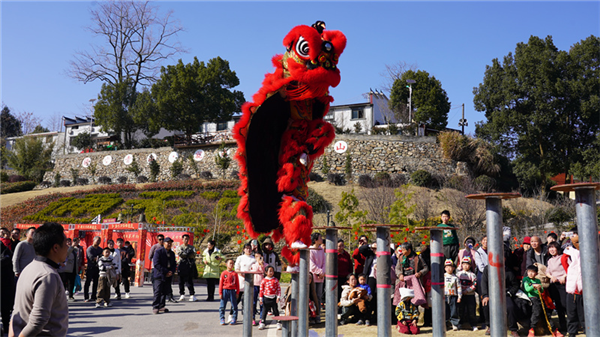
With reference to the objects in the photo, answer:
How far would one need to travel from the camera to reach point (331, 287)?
5.21 m

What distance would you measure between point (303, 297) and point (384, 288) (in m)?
1.23

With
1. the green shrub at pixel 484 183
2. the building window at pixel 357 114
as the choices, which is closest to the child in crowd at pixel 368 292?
the green shrub at pixel 484 183

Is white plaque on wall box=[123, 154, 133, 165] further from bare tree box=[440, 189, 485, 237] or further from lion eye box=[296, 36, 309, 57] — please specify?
lion eye box=[296, 36, 309, 57]

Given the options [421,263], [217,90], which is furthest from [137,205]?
[421,263]

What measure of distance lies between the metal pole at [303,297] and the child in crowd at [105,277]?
21.4ft

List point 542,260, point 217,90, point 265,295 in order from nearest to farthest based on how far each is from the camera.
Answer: point 542,260 → point 265,295 → point 217,90

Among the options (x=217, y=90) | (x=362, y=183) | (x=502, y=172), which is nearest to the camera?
(x=362, y=183)

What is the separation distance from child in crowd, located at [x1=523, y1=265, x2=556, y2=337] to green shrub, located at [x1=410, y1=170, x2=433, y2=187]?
21.5 m

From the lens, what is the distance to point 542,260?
749cm

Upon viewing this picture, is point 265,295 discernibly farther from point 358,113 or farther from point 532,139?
point 358,113

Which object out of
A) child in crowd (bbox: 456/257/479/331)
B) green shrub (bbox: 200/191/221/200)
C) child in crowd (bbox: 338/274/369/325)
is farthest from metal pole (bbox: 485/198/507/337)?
green shrub (bbox: 200/191/221/200)

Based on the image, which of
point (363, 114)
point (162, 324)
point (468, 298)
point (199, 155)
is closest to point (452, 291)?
point (468, 298)

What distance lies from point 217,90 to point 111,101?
9473mm

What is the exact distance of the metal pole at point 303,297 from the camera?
5.19 m
